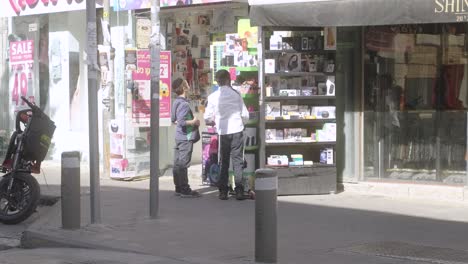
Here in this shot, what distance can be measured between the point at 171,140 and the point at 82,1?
329cm

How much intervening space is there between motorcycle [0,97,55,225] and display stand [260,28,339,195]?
3.50 meters

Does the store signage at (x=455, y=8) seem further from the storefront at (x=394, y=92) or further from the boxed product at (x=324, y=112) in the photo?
the boxed product at (x=324, y=112)

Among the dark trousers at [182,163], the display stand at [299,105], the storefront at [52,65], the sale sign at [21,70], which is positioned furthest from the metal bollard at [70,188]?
the sale sign at [21,70]

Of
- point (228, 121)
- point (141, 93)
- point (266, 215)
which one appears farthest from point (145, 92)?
point (266, 215)

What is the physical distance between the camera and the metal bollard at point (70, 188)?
8.54 metres

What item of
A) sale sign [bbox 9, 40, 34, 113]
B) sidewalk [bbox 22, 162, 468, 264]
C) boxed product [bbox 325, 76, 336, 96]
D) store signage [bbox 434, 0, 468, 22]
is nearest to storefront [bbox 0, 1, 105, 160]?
sale sign [bbox 9, 40, 34, 113]

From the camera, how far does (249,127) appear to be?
11.3m

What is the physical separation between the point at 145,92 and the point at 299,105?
3.00m

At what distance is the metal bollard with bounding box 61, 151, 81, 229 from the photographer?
8.54m

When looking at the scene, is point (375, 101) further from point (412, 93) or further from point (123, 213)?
point (123, 213)

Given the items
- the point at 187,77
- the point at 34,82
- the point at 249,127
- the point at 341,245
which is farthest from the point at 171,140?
the point at 341,245

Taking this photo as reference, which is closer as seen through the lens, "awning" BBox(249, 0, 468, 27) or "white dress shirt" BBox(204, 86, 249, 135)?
"awning" BBox(249, 0, 468, 27)

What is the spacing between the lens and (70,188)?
855 centimetres

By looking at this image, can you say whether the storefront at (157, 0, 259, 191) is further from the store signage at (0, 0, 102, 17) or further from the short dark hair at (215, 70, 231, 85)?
the store signage at (0, 0, 102, 17)
